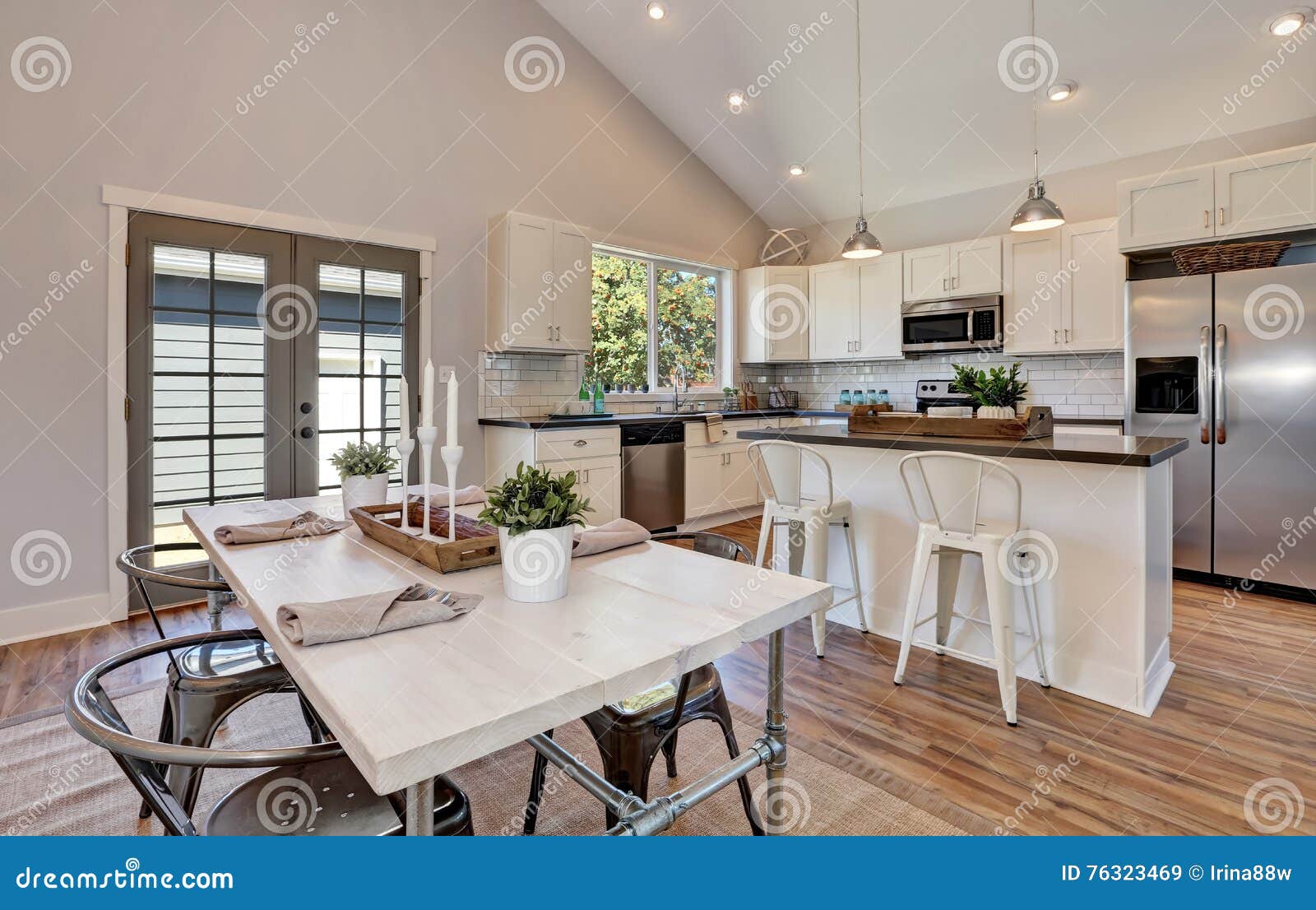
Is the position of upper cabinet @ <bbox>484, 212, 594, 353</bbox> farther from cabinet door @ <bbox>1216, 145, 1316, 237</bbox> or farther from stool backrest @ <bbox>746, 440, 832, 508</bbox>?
cabinet door @ <bbox>1216, 145, 1316, 237</bbox>

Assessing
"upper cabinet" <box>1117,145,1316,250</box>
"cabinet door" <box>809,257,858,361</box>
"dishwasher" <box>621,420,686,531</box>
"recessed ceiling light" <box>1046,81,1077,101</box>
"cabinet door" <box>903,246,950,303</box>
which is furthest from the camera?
"cabinet door" <box>809,257,858,361</box>

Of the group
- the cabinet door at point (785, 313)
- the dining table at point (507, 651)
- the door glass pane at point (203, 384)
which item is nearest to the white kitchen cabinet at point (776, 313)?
the cabinet door at point (785, 313)

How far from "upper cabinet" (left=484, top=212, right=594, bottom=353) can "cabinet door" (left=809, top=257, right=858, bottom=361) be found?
2289 millimetres

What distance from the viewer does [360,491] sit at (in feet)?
6.57

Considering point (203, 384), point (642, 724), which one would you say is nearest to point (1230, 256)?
point (642, 724)

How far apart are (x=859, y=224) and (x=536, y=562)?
10.7ft

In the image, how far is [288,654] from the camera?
0.99 metres

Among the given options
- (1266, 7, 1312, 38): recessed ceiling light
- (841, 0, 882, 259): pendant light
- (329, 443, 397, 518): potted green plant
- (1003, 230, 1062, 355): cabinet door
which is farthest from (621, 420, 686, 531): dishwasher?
(1266, 7, 1312, 38): recessed ceiling light

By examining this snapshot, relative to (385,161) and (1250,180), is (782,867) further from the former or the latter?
(1250,180)

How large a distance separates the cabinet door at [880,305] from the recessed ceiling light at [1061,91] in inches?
58.5

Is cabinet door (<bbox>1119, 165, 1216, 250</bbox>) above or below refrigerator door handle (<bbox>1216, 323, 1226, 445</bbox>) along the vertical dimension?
above

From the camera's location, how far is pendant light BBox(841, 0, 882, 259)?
3672 mm

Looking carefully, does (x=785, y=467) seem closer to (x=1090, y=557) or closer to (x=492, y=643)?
(x=1090, y=557)

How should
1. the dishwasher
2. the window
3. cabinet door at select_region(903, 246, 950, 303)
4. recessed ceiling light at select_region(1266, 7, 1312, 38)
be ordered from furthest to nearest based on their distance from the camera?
the window
cabinet door at select_region(903, 246, 950, 303)
the dishwasher
recessed ceiling light at select_region(1266, 7, 1312, 38)
